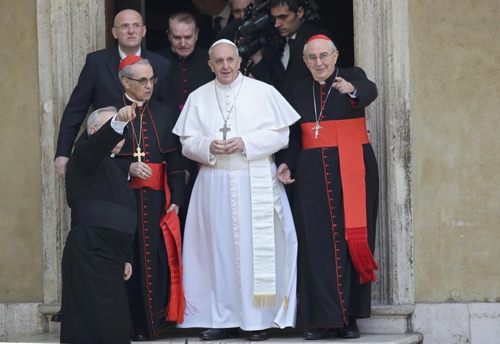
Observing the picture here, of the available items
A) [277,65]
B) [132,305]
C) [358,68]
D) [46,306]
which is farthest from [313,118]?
[46,306]

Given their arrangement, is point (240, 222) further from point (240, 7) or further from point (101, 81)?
point (240, 7)

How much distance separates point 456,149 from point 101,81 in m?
2.32

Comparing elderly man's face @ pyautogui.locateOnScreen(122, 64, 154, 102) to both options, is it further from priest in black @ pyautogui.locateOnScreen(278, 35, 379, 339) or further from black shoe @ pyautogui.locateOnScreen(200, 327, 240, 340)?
black shoe @ pyautogui.locateOnScreen(200, 327, 240, 340)

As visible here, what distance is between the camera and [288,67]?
7469 mm

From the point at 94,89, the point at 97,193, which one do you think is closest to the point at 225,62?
the point at 94,89

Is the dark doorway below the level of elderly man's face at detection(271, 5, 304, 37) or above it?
above

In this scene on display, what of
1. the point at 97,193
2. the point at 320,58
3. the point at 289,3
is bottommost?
the point at 97,193

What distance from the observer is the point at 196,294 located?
691 centimetres

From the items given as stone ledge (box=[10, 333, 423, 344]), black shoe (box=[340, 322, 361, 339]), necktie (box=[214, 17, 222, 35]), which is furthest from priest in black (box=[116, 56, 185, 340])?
necktie (box=[214, 17, 222, 35])

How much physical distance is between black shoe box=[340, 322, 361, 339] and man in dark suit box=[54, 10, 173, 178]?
1900mm

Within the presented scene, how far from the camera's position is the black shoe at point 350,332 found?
267 inches

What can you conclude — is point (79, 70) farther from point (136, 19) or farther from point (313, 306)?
point (313, 306)

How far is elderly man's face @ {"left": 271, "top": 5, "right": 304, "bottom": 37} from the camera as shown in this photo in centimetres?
738

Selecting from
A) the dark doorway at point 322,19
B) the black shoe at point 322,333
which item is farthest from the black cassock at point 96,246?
the dark doorway at point 322,19
